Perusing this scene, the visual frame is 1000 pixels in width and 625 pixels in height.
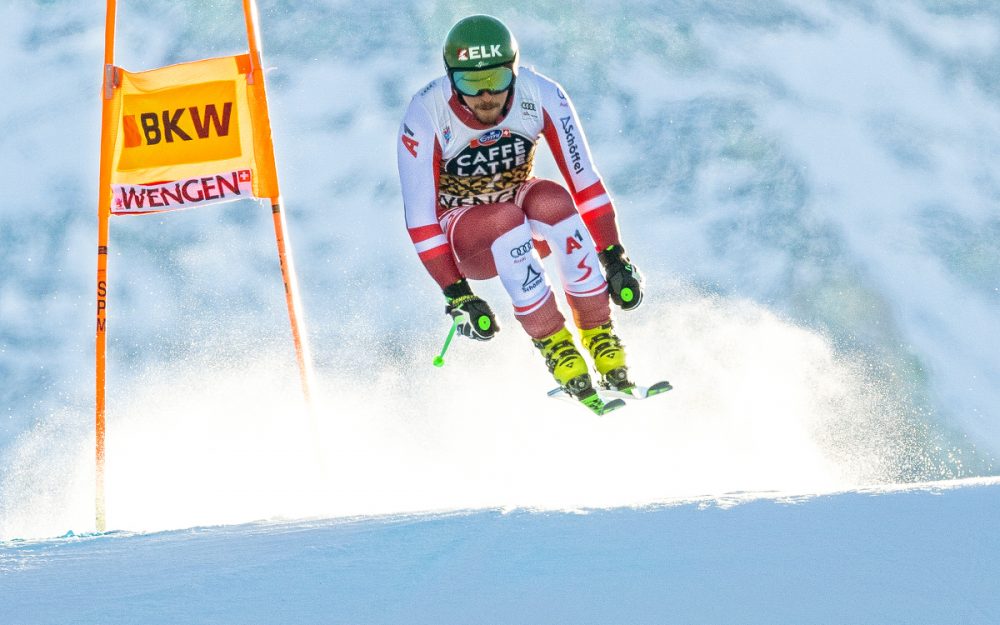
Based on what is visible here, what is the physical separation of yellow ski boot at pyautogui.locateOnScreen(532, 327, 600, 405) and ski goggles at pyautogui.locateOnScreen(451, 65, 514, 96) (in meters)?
1.23

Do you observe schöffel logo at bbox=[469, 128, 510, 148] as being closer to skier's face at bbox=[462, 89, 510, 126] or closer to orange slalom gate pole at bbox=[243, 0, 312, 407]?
skier's face at bbox=[462, 89, 510, 126]

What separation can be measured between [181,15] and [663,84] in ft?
20.3

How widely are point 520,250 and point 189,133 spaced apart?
2.70 meters

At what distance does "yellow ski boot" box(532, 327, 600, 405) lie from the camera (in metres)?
5.66

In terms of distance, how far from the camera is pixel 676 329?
1138cm

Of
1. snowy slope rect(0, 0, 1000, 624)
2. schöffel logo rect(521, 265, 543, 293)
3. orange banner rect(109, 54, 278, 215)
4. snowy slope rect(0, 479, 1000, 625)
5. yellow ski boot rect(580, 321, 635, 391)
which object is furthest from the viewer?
snowy slope rect(0, 0, 1000, 624)

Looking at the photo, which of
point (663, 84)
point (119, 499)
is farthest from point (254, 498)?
point (663, 84)

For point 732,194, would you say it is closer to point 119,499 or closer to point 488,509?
point 119,499

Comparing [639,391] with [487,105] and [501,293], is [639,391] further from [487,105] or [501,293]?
[501,293]

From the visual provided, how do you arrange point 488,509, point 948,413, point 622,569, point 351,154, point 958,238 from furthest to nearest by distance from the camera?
point 351,154, point 958,238, point 948,413, point 488,509, point 622,569

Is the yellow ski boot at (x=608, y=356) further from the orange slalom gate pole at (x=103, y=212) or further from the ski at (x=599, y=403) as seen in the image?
the orange slalom gate pole at (x=103, y=212)

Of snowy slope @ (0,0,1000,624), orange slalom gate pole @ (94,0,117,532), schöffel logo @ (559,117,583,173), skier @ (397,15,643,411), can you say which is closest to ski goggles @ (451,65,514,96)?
skier @ (397,15,643,411)

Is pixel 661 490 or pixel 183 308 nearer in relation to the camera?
pixel 661 490

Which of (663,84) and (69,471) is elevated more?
(663,84)
